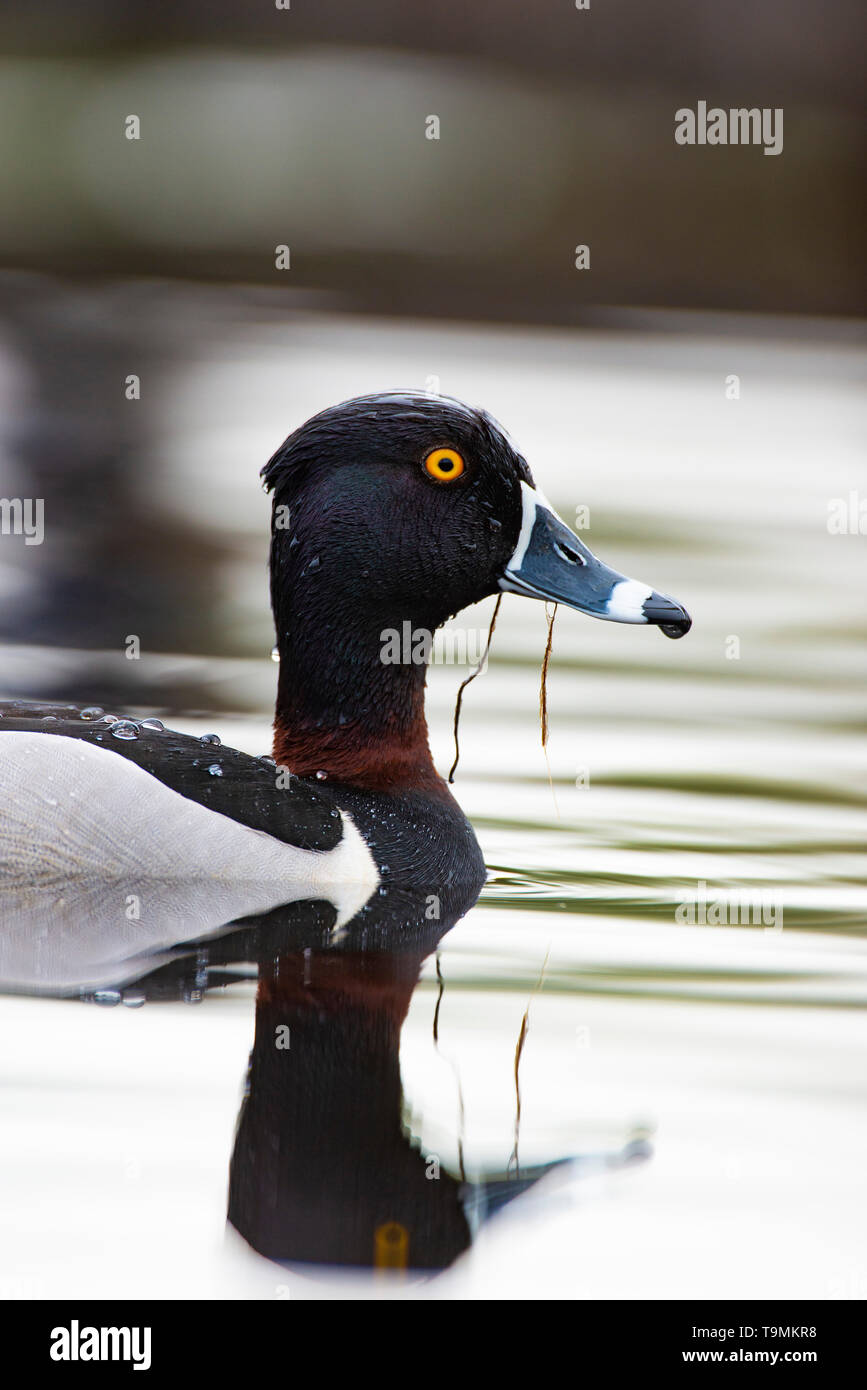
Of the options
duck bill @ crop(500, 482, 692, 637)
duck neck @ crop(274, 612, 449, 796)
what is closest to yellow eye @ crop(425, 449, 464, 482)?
duck bill @ crop(500, 482, 692, 637)

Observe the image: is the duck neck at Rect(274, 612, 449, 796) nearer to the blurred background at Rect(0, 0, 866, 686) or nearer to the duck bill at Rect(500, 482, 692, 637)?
the duck bill at Rect(500, 482, 692, 637)

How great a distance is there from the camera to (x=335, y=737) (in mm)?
7676

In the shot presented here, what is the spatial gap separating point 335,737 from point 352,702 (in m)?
0.15

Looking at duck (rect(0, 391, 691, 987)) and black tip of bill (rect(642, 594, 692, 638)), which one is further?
black tip of bill (rect(642, 594, 692, 638))

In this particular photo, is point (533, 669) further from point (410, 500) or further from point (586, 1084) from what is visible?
point (586, 1084)

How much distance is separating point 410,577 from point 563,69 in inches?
659

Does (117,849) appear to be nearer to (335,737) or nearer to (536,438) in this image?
(335,737)

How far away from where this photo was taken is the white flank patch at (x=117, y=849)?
6945mm

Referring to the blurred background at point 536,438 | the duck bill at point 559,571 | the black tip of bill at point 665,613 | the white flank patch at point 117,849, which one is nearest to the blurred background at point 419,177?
the blurred background at point 536,438

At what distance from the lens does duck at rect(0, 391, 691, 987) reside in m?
6.98

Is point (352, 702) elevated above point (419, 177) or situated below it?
below

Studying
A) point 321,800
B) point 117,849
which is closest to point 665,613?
point 321,800

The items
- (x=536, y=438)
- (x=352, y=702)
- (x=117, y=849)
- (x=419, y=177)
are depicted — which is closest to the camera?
(x=117, y=849)

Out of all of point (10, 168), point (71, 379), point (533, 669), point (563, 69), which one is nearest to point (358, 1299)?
point (533, 669)
